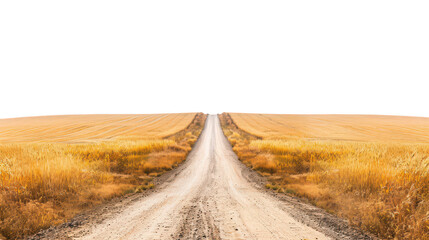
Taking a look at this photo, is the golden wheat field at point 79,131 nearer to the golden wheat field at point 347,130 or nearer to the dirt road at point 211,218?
the golden wheat field at point 347,130

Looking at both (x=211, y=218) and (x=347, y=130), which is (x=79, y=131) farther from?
(x=347, y=130)

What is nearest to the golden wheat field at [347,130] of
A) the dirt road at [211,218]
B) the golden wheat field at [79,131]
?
the golden wheat field at [79,131]

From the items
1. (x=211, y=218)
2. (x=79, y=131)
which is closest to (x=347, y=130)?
A: (x=211, y=218)

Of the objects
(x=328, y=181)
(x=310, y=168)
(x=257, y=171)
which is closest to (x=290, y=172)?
(x=310, y=168)

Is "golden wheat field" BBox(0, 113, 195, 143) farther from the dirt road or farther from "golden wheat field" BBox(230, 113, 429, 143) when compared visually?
the dirt road

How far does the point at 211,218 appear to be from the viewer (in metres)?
5.67

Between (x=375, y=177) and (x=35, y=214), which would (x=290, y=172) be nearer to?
(x=375, y=177)

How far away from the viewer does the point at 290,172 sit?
12164 millimetres

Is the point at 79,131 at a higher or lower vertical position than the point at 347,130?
lower

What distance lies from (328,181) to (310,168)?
3.19 m

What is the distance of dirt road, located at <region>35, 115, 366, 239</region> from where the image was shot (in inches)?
188

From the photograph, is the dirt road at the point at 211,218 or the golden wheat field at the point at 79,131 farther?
the golden wheat field at the point at 79,131

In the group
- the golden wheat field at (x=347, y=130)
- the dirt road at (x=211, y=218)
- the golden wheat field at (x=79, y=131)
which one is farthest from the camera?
the golden wheat field at (x=79, y=131)

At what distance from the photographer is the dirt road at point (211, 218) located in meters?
4.77
